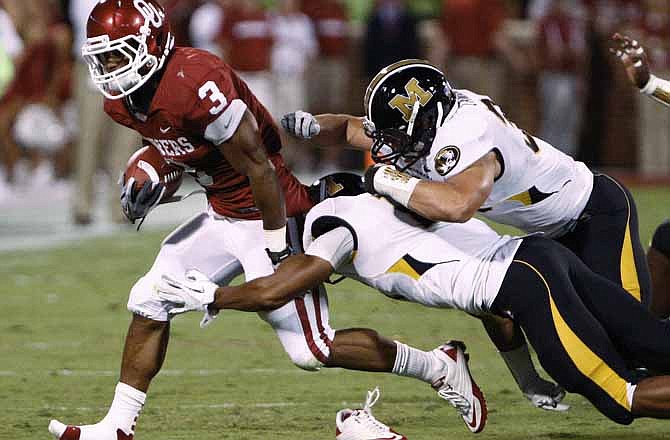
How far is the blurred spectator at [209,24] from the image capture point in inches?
516

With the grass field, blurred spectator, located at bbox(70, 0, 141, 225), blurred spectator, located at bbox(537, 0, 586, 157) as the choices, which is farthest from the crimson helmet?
blurred spectator, located at bbox(537, 0, 586, 157)

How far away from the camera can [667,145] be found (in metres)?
14.0

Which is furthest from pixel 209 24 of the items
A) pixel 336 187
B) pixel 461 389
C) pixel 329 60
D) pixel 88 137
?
pixel 461 389

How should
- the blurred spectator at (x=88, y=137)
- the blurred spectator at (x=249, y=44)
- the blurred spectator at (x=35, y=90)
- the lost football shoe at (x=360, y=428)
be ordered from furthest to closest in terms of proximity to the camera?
the blurred spectator at (x=35, y=90) < the blurred spectator at (x=249, y=44) < the blurred spectator at (x=88, y=137) < the lost football shoe at (x=360, y=428)

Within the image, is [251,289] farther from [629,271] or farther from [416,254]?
[629,271]

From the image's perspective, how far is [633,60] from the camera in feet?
17.2

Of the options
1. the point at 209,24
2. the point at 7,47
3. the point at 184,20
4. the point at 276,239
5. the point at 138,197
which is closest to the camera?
the point at 276,239

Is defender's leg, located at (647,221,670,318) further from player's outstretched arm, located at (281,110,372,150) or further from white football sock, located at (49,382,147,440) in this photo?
white football sock, located at (49,382,147,440)

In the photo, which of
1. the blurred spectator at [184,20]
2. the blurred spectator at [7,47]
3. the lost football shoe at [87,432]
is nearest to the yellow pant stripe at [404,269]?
the lost football shoe at [87,432]

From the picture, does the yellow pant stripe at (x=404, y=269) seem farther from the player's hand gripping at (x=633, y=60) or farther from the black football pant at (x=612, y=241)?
the player's hand gripping at (x=633, y=60)

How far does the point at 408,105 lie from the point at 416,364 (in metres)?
0.89

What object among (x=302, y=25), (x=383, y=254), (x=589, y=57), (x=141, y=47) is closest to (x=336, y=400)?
(x=383, y=254)

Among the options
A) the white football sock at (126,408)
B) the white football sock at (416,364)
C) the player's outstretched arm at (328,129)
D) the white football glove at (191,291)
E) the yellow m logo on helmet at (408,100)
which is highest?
the yellow m logo on helmet at (408,100)

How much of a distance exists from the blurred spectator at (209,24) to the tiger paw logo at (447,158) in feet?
28.6
